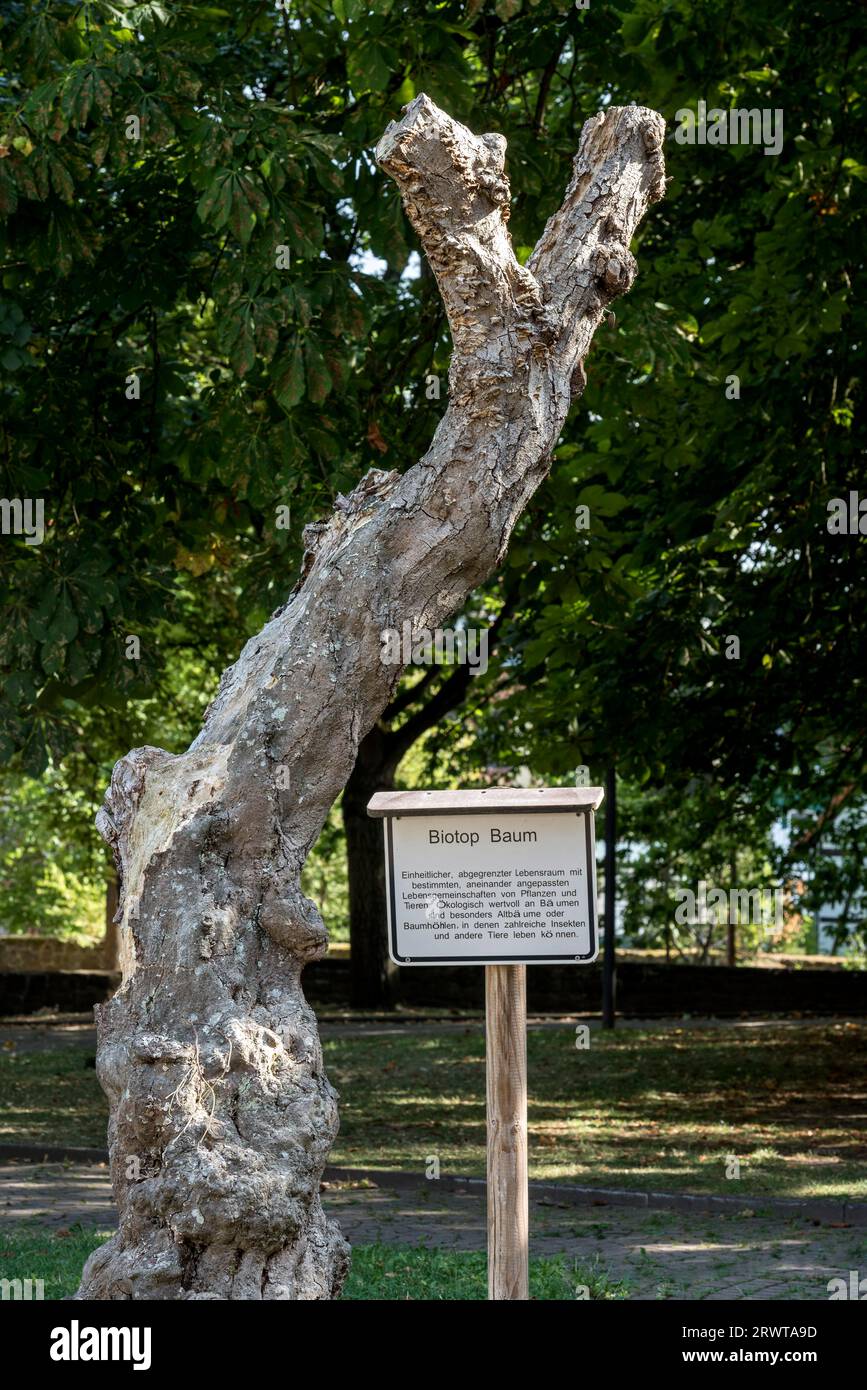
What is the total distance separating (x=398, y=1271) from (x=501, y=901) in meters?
3.14

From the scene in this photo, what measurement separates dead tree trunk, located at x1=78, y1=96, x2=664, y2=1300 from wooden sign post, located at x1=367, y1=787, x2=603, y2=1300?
15.2 inches

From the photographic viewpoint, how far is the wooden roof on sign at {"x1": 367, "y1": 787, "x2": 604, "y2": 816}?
5293mm

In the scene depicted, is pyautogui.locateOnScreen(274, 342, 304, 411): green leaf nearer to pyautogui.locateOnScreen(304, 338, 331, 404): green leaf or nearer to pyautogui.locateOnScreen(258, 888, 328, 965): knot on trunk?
pyautogui.locateOnScreen(304, 338, 331, 404): green leaf

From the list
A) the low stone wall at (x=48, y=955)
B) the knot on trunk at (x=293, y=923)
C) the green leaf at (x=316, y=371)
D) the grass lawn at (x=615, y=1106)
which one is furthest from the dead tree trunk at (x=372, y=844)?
the knot on trunk at (x=293, y=923)

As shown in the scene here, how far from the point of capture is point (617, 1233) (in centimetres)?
902

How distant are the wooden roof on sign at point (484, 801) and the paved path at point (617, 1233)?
3.02m

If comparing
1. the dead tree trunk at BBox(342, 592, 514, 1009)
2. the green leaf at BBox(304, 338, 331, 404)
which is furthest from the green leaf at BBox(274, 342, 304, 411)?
the dead tree trunk at BBox(342, 592, 514, 1009)

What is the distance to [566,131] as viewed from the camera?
12.7 m

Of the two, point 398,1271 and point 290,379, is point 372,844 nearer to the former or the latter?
point 290,379

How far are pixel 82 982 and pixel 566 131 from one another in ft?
58.0

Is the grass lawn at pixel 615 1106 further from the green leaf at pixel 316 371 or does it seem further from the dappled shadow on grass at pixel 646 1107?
the green leaf at pixel 316 371

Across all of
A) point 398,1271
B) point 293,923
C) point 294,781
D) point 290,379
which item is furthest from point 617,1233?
point 290,379

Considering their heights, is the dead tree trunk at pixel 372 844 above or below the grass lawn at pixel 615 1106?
above

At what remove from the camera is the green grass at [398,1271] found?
708cm
